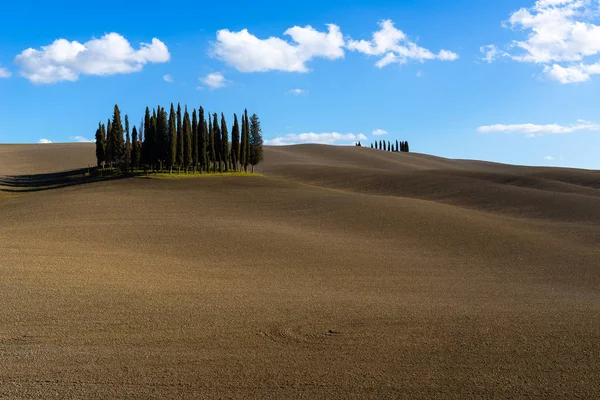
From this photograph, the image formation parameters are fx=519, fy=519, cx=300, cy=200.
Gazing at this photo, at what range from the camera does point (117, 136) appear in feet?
221

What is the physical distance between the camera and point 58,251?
22188 millimetres

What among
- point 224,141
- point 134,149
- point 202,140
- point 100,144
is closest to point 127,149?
point 134,149

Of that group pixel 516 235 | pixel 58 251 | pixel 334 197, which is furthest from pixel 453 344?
pixel 334 197

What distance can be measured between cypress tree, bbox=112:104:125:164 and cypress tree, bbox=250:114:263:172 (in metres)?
17.4

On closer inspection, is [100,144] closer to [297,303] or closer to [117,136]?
[117,136]

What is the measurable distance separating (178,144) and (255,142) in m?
14.2

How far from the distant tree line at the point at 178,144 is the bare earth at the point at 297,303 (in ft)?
84.8

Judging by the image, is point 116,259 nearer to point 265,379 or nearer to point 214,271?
point 214,271

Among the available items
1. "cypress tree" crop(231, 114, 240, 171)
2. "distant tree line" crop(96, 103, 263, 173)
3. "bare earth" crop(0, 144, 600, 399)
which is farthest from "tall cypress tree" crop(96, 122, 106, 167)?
"bare earth" crop(0, 144, 600, 399)

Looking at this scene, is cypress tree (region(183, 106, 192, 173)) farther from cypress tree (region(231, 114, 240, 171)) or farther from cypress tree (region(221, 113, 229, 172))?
cypress tree (region(231, 114, 240, 171))

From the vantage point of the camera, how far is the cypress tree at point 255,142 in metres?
73.2

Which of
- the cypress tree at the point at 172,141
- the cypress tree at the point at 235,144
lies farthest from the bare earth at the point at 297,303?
the cypress tree at the point at 235,144

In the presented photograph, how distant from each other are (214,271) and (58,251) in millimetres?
7427

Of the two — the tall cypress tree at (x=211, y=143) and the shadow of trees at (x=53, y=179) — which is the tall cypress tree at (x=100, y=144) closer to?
the shadow of trees at (x=53, y=179)
